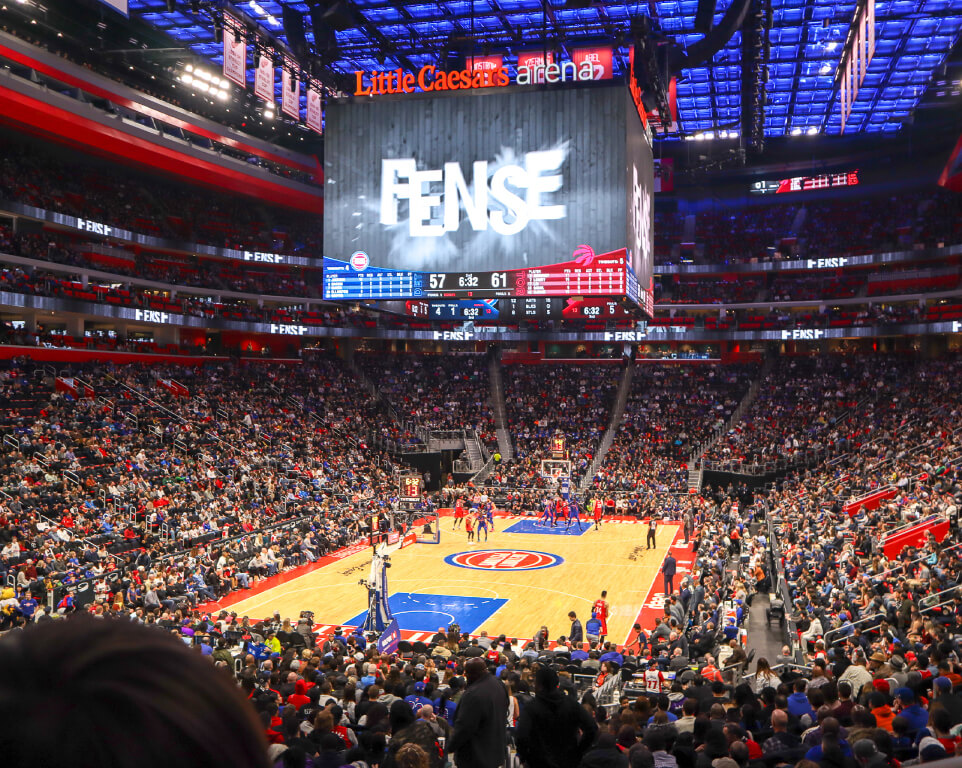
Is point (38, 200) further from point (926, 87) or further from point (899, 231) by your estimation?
point (899, 231)

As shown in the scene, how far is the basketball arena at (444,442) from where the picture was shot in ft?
24.0

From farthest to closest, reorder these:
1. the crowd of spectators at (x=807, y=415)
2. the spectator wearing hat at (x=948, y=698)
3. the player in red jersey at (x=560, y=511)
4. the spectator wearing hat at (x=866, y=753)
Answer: the crowd of spectators at (x=807, y=415), the player in red jersey at (x=560, y=511), the spectator wearing hat at (x=948, y=698), the spectator wearing hat at (x=866, y=753)

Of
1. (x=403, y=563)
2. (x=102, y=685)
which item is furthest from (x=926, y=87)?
(x=102, y=685)

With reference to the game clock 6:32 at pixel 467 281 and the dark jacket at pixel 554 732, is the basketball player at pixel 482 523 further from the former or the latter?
the dark jacket at pixel 554 732

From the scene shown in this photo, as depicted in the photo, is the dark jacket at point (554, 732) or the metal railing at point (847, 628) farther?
the metal railing at point (847, 628)

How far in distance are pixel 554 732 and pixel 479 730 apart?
53cm

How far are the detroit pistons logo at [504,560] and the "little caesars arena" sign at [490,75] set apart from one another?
623 inches

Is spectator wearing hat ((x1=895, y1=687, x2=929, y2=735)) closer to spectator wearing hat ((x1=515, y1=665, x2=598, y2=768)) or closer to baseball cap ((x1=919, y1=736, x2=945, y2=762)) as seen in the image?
baseball cap ((x1=919, y1=736, x2=945, y2=762))

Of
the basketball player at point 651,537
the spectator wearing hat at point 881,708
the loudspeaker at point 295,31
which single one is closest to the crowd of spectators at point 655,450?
the basketball player at point 651,537

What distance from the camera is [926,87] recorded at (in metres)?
39.5

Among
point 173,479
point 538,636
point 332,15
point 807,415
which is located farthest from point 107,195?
point 807,415

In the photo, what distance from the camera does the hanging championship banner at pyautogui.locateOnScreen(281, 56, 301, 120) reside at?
89.6ft

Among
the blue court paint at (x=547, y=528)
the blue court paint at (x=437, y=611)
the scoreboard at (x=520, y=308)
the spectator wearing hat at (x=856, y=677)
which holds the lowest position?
the blue court paint at (x=437, y=611)

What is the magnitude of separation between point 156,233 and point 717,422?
33298 millimetres
